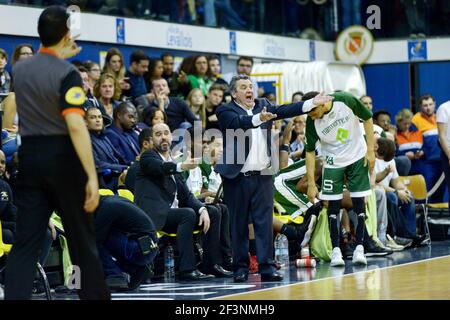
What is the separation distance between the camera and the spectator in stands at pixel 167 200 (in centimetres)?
974

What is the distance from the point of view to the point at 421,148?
1577 cm

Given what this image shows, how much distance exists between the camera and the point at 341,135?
10758mm

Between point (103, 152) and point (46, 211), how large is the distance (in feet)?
14.9

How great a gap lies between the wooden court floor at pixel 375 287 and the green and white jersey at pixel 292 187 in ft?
5.99

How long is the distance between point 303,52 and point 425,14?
2.66 m

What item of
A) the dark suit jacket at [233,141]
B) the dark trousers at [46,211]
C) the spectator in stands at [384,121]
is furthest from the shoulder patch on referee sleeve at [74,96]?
the spectator in stands at [384,121]

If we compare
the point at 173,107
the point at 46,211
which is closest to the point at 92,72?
the point at 173,107

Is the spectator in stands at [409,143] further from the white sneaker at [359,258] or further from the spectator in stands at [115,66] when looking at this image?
the white sneaker at [359,258]

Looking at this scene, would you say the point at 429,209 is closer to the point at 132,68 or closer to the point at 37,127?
the point at 132,68

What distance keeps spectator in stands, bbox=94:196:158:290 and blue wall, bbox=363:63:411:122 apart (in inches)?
524

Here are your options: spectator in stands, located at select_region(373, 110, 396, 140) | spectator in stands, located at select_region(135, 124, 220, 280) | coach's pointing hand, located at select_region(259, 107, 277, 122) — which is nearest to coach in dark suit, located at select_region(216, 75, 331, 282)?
coach's pointing hand, located at select_region(259, 107, 277, 122)

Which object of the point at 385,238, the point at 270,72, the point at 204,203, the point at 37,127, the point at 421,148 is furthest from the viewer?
the point at 270,72

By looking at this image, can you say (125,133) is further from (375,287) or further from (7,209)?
(375,287)
